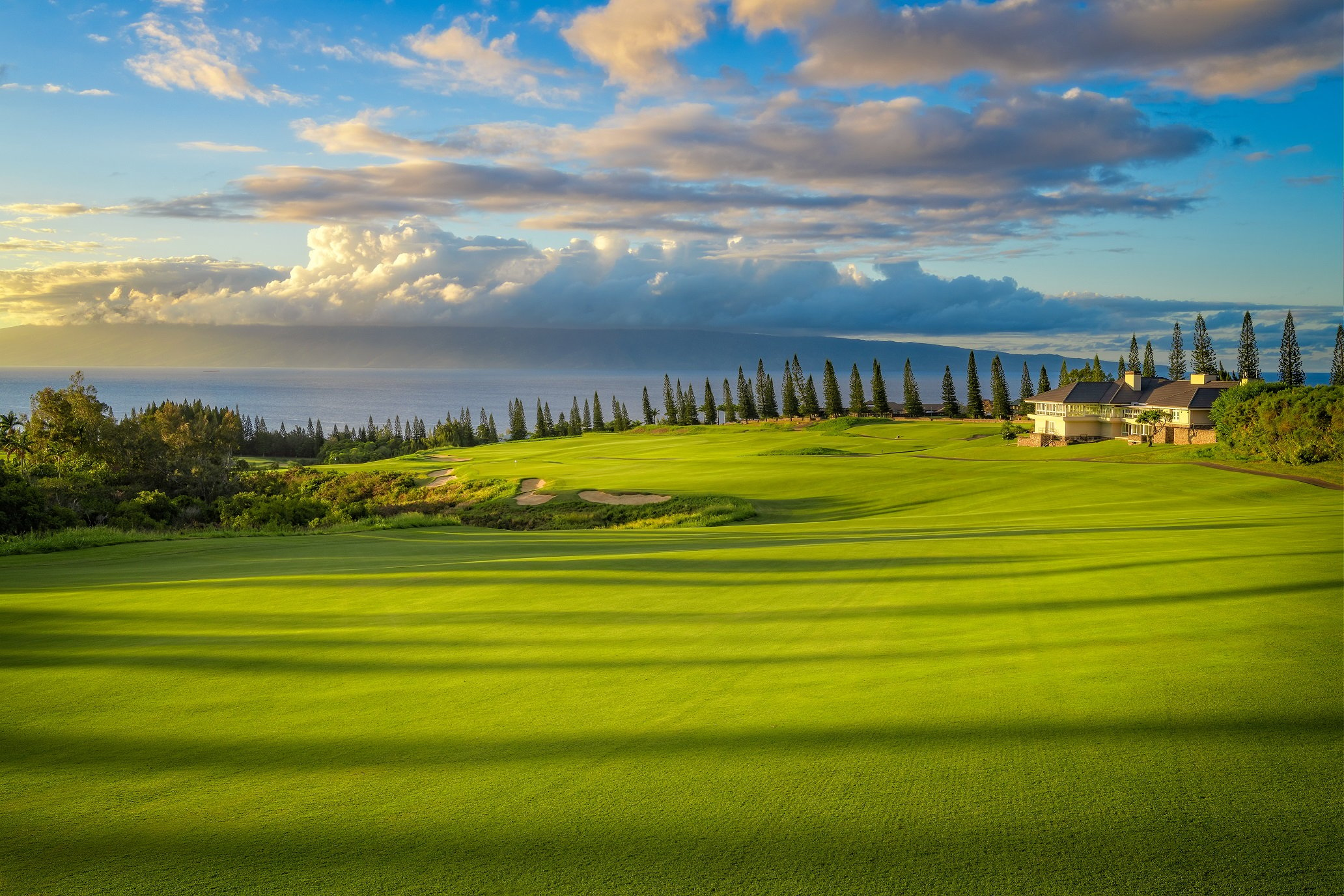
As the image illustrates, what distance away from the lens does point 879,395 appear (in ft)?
366

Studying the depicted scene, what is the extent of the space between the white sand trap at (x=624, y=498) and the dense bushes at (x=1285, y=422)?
101 ft

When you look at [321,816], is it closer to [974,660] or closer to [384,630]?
[384,630]

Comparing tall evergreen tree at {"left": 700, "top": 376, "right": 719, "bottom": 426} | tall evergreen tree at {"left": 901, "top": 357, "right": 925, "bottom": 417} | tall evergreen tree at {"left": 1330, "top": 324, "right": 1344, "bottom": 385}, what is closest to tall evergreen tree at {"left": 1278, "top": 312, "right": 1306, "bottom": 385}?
tall evergreen tree at {"left": 1330, "top": 324, "right": 1344, "bottom": 385}

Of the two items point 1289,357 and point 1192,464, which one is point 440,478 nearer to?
point 1192,464

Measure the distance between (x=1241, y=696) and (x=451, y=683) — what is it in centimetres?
576

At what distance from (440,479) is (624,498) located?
2380 cm

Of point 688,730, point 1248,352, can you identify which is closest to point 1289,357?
point 1248,352

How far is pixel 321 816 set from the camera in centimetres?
407

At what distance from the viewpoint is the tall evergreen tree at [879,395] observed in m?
109

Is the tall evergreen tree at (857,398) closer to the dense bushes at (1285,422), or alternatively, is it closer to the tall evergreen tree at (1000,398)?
the tall evergreen tree at (1000,398)

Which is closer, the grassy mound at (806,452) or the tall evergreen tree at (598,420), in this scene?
the grassy mound at (806,452)

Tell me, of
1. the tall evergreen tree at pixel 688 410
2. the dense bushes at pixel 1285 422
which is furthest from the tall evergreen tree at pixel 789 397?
the dense bushes at pixel 1285 422

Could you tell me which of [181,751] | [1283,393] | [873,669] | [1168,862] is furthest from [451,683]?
[1283,393]

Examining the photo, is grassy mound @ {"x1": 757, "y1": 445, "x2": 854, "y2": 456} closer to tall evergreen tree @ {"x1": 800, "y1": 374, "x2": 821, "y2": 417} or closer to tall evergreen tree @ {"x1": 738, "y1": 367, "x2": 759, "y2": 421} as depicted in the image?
tall evergreen tree @ {"x1": 800, "y1": 374, "x2": 821, "y2": 417}
